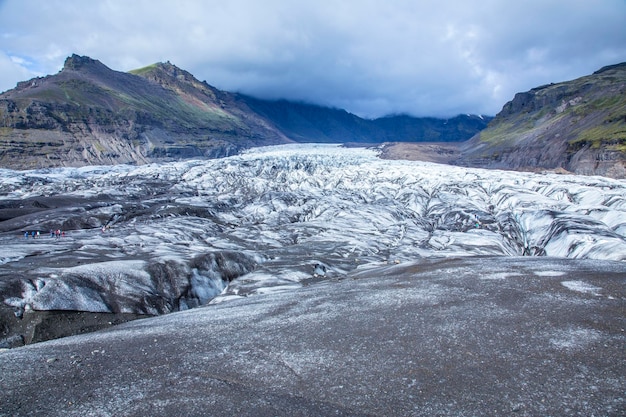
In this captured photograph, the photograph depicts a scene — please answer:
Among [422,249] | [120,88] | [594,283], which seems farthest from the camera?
[120,88]

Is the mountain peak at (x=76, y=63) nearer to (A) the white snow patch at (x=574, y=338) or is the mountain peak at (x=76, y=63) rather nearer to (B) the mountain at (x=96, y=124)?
(B) the mountain at (x=96, y=124)

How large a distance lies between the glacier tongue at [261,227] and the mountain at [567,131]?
2755 cm

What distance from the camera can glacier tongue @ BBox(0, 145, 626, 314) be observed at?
21109 mm

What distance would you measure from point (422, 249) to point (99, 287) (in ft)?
85.8

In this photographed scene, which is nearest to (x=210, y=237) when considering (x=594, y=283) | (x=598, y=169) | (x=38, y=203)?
(x=38, y=203)

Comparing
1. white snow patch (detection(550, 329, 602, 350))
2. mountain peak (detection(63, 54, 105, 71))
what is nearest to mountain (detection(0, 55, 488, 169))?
mountain peak (detection(63, 54, 105, 71))

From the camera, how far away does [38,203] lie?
50.2 m

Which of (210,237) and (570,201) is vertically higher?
(570,201)

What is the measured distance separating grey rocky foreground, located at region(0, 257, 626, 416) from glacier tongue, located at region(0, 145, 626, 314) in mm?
9212

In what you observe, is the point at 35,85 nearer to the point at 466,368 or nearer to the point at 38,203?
the point at 38,203

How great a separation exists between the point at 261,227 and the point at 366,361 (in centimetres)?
3630

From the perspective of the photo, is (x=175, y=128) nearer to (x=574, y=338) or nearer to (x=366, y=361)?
(x=366, y=361)

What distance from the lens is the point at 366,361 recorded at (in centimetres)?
843

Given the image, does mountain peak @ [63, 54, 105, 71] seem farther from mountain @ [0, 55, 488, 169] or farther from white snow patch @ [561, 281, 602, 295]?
white snow patch @ [561, 281, 602, 295]
